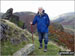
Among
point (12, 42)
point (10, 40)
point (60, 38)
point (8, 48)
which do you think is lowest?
point (60, 38)

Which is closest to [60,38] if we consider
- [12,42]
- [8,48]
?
[12,42]

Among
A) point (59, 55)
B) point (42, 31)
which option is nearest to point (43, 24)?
point (42, 31)

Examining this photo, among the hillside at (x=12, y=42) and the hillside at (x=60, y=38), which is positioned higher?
the hillside at (x=12, y=42)

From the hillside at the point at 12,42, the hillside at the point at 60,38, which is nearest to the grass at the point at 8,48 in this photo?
the hillside at the point at 12,42

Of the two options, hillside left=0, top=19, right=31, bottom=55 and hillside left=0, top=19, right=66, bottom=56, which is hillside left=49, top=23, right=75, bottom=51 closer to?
hillside left=0, top=19, right=66, bottom=56

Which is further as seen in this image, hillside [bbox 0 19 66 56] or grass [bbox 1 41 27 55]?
hillside [bbox 0 19 66 56]

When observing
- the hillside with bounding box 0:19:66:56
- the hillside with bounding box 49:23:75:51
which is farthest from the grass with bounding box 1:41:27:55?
the hillside with bounding box 49:23:75:51

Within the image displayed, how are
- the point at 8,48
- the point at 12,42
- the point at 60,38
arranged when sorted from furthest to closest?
the point at 60,38
the point at 12,42
the point at 8,48

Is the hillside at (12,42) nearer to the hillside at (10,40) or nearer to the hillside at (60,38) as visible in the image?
the hillside at (10,40)

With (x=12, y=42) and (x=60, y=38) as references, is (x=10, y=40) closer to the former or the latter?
(x=12, y=42)

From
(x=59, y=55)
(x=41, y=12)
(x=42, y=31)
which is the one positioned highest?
(x=41, y=12)

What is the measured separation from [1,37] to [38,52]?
221cm

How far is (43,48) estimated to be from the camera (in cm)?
1009

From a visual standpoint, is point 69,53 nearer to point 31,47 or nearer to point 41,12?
point 31,47
